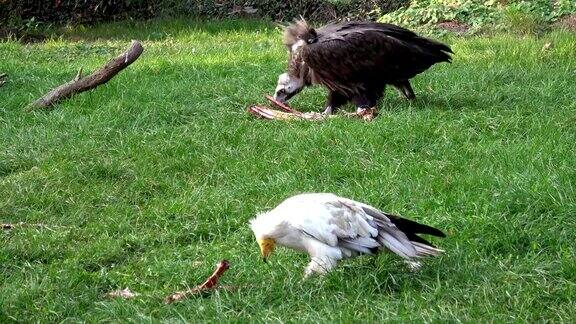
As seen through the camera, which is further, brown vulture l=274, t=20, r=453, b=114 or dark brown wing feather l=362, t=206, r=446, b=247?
brown vulture l=274, t=20, r=453, b=114

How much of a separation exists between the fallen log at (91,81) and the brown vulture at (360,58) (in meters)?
1.57

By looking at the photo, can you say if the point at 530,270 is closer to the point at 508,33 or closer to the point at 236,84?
the point at 236,84

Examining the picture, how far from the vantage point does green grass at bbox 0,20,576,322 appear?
13.8 feet

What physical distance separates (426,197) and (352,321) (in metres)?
1.87

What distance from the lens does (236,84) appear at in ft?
29.6

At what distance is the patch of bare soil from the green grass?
2.08 meters

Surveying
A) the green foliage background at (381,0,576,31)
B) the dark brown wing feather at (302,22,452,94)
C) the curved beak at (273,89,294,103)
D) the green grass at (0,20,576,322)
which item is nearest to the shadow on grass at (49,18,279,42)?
the green foliage background at (381,0,576,31)

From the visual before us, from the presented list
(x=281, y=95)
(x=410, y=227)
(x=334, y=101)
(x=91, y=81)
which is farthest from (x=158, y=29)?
(x=410, y=227)

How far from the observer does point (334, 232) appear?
14.0 ft

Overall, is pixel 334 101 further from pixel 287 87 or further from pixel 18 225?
pixel 18 225

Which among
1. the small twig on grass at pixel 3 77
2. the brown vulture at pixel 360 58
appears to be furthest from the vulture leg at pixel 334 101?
the small twig on grass at pixel 3 77

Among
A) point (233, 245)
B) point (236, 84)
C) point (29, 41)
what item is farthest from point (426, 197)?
point (29, 41)

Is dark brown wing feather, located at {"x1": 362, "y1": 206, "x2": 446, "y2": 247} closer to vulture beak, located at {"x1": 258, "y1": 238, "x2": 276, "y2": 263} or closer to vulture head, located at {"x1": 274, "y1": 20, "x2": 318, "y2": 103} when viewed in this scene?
vulture beak, located at {"x1": 258, "y1": 238, "x2": 276, "y2": 263}

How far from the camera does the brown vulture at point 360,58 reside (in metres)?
7.83
